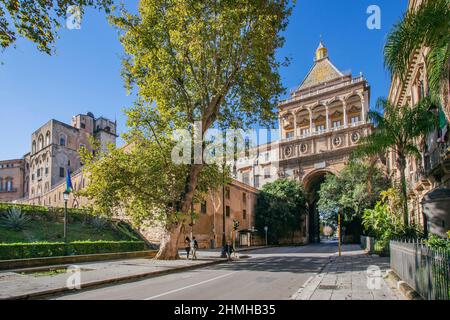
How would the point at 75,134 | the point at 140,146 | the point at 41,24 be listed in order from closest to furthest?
the point at 41,24
the point at 140,146
the point at 75,134

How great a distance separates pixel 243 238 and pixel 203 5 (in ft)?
103

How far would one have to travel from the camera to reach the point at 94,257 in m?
19.8

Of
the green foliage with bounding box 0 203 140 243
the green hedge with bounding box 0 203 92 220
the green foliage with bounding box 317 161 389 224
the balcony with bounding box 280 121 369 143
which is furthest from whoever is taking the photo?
the balcony with bounding box 280 121 369 143

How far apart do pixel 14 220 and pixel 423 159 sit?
90.0 feet

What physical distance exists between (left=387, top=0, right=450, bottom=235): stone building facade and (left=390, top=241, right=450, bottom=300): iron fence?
7.72 m

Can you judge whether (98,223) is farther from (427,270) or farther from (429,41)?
(429,41)

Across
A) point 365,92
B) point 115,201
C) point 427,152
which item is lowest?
point 115,201

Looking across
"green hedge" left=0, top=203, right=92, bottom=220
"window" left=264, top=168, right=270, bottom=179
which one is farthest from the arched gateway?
"green hedge" left=0, top=203, right=92, bottom=220

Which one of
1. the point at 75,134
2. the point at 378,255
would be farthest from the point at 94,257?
the point at 75,134

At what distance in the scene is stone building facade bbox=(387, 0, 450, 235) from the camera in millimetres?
17250

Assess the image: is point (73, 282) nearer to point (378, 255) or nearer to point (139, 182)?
point (139, 182)

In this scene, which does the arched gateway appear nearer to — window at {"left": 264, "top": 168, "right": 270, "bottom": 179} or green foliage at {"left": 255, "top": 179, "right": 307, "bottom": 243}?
window at {"left": 264, "top": 168, "right": 270, "bottom": 179}

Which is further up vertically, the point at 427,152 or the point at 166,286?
the point at 427,152

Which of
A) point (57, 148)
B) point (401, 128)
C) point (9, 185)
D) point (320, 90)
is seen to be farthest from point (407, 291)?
point (9, 185)
